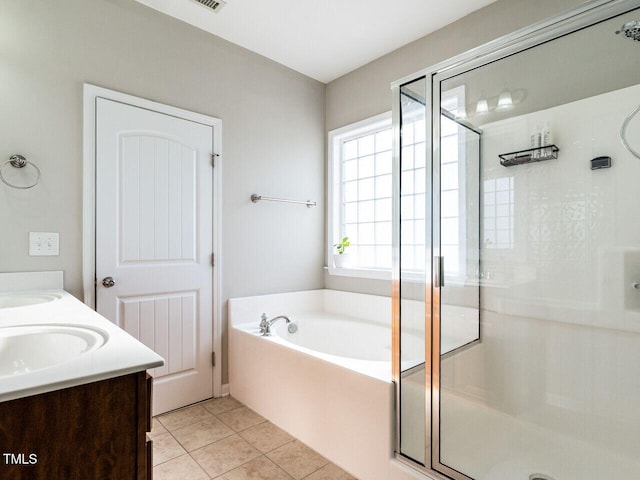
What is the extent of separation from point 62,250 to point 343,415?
5.80 feet

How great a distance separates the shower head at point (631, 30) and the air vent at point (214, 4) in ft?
6.87

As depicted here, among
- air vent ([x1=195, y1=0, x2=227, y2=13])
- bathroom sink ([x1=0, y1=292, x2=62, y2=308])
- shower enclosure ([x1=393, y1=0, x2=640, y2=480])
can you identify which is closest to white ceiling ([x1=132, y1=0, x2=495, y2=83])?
→ air vent ([x1=195, y1=0, x2=227, y2=13])

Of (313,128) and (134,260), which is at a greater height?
(313,128)

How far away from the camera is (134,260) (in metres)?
2.31

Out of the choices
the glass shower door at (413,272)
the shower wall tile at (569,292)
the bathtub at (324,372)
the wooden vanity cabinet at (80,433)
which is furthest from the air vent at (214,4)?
the wooden vanity cabinet at (80,433)

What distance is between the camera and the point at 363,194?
3281 mm

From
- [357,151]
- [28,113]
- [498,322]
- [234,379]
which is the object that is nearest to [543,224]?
[498,322]

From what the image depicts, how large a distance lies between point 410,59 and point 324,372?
2.32 m

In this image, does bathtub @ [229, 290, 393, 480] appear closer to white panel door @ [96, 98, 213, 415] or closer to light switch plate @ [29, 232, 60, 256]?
white panel door @ [96, 98, 213, 415]

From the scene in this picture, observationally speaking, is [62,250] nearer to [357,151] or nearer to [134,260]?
[134,260]

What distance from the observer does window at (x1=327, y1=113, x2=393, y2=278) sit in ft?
10.2

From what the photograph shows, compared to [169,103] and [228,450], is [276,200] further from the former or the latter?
[228,450]

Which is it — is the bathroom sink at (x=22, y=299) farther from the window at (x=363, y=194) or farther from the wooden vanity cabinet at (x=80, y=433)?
the window at (x=363, y=194)

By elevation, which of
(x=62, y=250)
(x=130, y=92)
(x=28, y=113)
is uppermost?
(x=130, y=92)
